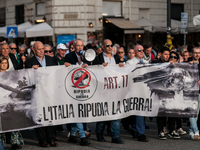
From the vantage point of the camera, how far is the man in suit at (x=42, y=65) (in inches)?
303

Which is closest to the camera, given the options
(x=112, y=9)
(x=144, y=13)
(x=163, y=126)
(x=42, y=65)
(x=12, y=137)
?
(x=12, y=137)

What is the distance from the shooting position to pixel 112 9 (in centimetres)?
2444

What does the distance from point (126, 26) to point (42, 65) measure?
15.1 meters

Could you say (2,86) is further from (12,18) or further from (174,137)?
(12,18)

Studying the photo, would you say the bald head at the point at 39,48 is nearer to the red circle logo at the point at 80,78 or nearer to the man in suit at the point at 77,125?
the man in suit at the point at 77,125

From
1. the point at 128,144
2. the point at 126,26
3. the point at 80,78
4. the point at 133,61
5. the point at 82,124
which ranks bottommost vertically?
the point at 128,144

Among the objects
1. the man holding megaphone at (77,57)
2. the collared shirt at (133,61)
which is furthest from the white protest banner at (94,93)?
the man holding megaphone at (77,57)

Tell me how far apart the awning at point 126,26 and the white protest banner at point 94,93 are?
14255 millimetres

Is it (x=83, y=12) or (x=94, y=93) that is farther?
(x=83, y=12)

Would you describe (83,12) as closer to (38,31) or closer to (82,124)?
(38,31)

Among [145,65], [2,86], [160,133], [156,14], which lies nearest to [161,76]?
[145,65]

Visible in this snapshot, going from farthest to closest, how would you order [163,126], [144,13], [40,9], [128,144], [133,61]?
1. [144,13]
2. [40,9]
3. [133,61]
4. [163,126]
5. [128,144]

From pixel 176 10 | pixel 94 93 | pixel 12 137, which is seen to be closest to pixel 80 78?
pixel 94 93

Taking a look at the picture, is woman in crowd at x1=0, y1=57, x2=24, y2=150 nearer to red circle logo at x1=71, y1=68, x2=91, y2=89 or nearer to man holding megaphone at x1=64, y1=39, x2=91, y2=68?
red circle logo at x1=71, y1=68, x2=91, y2=89
